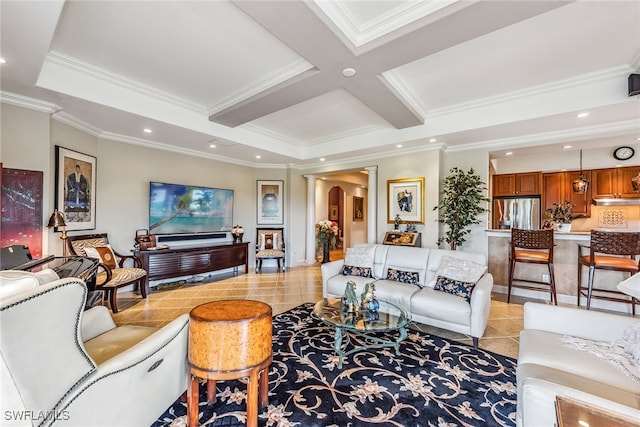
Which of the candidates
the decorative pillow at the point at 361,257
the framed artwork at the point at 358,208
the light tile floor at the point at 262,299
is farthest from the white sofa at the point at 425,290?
the framed artwork at the point at 358,208

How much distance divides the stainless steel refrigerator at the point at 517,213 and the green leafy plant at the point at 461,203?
2500 millimetres

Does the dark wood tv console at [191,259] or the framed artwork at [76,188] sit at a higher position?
the framed artwork at [76,188]

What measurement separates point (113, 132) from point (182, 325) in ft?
13.3

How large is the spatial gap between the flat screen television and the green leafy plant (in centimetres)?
439

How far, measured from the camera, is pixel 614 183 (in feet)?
18.0

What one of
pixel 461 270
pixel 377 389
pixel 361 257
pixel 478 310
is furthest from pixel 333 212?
pixel 377 389

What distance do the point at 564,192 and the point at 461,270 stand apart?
4.99 m

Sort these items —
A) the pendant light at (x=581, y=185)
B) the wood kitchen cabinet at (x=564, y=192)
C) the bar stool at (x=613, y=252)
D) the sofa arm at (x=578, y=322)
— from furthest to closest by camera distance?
the wood kitchen cabinet at (x=564, y=192), the pendant light at (x=581, y=185), the bar stool at (x=613, y=252), the sofa arm at (x=578, y=322)

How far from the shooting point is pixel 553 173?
616cm

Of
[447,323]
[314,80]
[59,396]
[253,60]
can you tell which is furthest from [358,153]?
[59,396]

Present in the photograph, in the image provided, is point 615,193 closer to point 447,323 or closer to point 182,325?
point 447,323

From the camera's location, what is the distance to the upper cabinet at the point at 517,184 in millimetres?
6277

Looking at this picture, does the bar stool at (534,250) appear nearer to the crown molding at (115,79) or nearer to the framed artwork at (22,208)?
the crown molding at (115,79)

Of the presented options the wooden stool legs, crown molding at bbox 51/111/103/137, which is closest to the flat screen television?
crown molding at bbox 51/111/103/137
